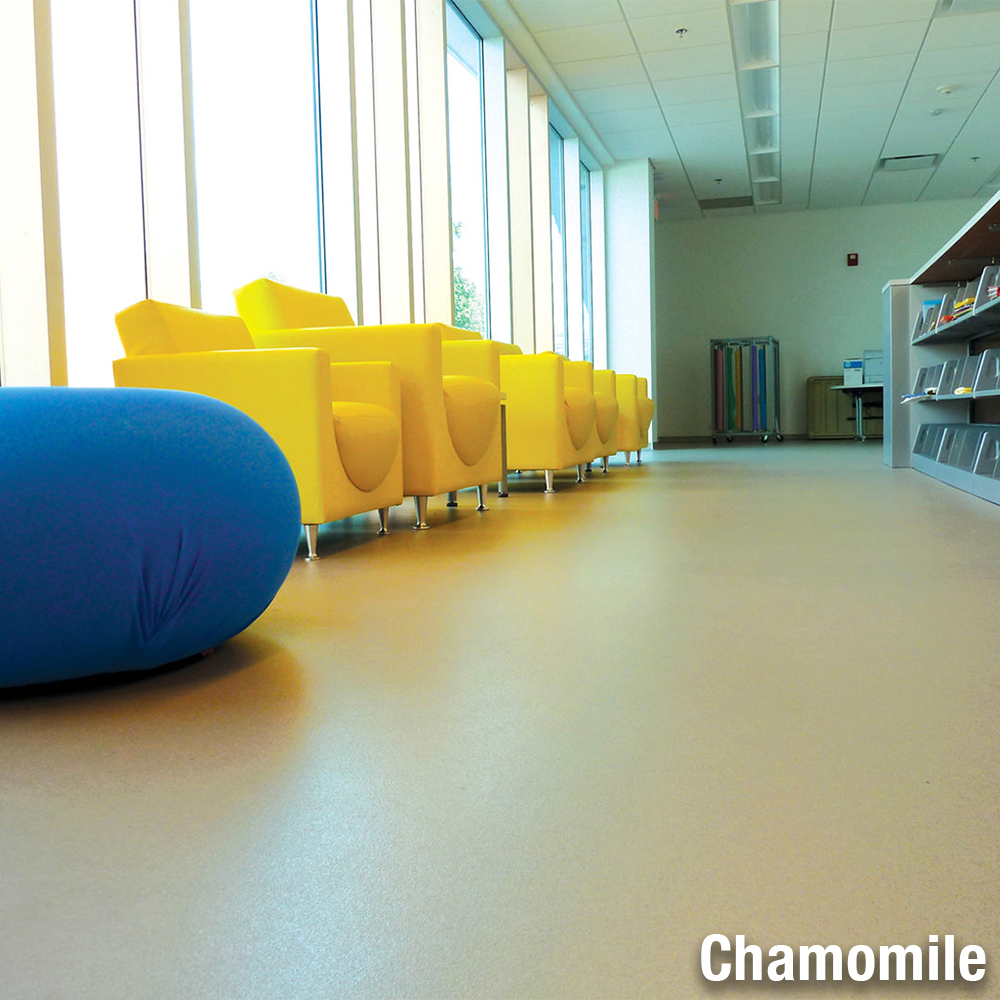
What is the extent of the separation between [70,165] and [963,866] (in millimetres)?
3539

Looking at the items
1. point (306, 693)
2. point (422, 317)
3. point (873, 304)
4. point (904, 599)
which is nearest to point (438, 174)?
point (422, 317)

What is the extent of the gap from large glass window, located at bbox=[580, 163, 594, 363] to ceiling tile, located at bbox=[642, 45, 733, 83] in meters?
2.39

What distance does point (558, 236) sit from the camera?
961 centimetres

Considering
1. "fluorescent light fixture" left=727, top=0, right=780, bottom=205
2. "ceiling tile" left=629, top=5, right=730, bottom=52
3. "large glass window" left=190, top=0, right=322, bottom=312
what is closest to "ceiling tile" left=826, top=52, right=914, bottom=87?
"fluorescent light fixture" left=727, top=0, right=780, bottom=205

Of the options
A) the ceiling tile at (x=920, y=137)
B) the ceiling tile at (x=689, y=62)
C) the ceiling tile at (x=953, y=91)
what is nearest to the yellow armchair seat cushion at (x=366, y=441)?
the ceiling tile at (x=689, y=62)

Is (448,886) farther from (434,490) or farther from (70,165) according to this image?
(70,165)

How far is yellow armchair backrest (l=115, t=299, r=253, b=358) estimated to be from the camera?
3.04m

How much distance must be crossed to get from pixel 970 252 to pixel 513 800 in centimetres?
517

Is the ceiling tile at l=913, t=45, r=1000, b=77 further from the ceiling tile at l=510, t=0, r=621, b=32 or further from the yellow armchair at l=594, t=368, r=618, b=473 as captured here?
the yellow armchair at l=594, t=368, r=618, b=473

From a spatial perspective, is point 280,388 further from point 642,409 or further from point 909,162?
point 909,162

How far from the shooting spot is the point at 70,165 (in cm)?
345

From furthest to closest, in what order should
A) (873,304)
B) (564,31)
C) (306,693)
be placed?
(873,304)
(564,31)
(306,693)

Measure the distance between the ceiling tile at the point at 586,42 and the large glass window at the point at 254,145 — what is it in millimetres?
2837

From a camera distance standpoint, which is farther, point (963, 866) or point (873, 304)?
point (873, 304)
